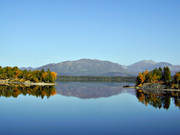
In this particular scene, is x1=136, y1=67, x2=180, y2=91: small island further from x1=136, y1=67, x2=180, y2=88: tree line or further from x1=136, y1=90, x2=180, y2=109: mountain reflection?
x1=136, y1=90, x2=180, y2=109: mountain reflection

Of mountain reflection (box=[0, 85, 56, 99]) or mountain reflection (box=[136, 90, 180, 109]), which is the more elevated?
mountain reflection (box=[0, 85, 56, 99])

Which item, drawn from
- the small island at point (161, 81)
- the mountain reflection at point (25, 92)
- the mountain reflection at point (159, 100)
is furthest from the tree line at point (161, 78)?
the mountain reflection at point (25, 92)

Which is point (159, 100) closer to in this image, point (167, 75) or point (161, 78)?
point (167, 75)

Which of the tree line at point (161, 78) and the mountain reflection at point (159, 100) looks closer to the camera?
the mountain reflection at point (159, 100)

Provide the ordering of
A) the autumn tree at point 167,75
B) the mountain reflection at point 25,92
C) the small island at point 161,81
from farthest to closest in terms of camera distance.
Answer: the autumn tree at point 167,75, the small island at point 161,81, the mountain reflection at point 25,92

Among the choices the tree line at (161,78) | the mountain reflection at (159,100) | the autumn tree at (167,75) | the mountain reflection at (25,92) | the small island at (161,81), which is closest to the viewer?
the mountain reflection at (159,100)

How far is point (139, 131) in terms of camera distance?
150 ft

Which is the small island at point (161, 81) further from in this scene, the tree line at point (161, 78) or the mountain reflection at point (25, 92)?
the mountain reflection at point (25, 92)

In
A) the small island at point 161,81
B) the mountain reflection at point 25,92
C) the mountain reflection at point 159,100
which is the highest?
the small island at point 161,81

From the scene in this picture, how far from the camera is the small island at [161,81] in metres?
163

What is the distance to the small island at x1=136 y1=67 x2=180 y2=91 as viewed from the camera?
162750mm

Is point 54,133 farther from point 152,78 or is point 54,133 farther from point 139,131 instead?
point 152,78

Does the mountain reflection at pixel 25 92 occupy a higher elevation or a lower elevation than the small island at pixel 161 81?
lower

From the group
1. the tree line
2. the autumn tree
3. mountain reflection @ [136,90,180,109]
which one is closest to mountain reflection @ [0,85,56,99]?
mountain reflection @ [136,90,180,109]
